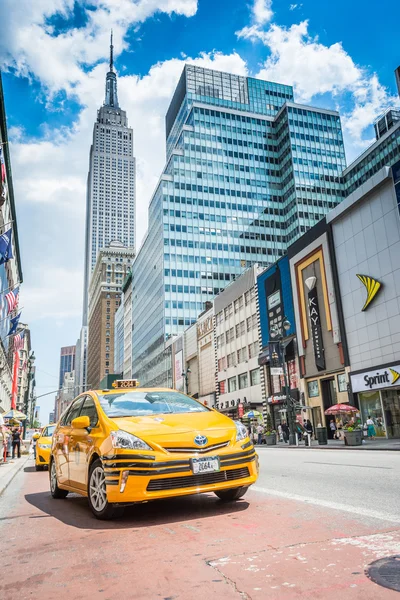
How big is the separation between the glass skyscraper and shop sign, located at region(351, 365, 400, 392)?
54568 mm

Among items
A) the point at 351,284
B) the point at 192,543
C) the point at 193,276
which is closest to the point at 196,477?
the point at 192,543

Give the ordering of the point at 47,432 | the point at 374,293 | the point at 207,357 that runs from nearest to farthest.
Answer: the point at 47,432, the point at 374,293, the point at 207,357

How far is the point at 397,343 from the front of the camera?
29.0 m

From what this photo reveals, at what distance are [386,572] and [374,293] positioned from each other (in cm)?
2947

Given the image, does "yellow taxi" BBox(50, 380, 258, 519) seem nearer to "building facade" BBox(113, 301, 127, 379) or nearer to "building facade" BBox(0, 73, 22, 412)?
"building facade" BBox(0, 73, 22, 412)

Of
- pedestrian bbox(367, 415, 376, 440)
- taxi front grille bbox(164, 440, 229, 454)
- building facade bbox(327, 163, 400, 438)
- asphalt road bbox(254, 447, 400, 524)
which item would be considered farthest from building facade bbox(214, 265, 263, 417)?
taxi front grille bbox(164, 440, 229, 454)

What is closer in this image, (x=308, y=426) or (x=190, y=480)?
(x=190, y=480)

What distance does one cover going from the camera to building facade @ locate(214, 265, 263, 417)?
4922 cm

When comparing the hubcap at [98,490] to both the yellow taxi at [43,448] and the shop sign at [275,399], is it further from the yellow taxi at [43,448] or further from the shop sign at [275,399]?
the shop sign at [275,399]

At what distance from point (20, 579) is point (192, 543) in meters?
1.46

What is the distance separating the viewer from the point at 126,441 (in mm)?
5359

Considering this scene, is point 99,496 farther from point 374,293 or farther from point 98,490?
point 374,293

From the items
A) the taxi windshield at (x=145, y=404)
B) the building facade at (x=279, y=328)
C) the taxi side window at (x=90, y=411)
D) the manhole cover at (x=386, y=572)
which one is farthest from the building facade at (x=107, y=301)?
the manhole cover at (x=386, y=572)

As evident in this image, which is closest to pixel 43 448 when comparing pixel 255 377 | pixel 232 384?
pixel 255 377
